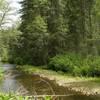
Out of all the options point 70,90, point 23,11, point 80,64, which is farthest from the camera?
point 23,11

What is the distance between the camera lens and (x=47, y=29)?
44062mm

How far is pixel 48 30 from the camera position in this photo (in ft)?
145

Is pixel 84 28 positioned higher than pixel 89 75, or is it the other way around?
pixel 84 28

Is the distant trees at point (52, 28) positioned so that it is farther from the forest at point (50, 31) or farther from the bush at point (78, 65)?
the bush at point (78, 65)

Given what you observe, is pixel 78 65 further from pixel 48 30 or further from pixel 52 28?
pixel 48 30

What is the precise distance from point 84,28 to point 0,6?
13.5 meters

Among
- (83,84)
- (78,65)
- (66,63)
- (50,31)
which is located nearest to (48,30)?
(50,31)

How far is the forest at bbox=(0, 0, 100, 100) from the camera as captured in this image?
40781 millimetres

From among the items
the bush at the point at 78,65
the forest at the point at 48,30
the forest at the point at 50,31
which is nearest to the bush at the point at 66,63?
the bush at the point at 78,65

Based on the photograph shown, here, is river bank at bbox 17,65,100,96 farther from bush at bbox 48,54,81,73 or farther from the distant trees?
the distant trees

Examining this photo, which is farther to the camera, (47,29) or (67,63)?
(47,29)

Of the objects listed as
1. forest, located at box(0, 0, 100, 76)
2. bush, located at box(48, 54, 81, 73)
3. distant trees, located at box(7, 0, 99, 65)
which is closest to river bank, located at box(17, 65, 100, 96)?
bush, located at box(48, 54, 81, 73)

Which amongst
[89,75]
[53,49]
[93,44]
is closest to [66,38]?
[53,49]

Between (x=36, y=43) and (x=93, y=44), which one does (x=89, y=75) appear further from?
(x=36, y=43)
